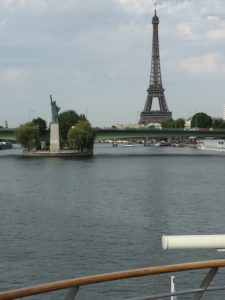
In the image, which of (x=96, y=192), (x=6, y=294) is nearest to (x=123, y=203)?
(x=96, y=192)

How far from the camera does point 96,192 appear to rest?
24.9m

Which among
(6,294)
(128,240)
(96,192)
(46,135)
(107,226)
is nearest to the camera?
(6,294)

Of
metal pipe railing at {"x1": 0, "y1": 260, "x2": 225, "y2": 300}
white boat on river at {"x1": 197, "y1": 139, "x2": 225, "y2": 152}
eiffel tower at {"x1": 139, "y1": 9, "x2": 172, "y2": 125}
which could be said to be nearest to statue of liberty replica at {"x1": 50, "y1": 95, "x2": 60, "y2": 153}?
white boat on river at {"x1": 197, "y1": 139, "x2": 225, "y2": 152}

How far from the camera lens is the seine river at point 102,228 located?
395 inches

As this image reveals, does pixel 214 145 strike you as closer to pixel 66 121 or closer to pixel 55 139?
pixel 66 121

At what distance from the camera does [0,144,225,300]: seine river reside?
32.9 ft

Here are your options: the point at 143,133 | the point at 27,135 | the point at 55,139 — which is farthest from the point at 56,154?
the point at 143,133

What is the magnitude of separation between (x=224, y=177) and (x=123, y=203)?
1395 cm

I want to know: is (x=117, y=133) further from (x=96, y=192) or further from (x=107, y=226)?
(x=107, y=226)

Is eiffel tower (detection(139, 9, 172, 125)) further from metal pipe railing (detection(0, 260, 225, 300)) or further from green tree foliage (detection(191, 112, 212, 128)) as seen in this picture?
metal pipe railing (detection(0, 260, 225, 300))

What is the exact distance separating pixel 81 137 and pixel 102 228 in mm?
45194

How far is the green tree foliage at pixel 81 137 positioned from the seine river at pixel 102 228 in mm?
30027

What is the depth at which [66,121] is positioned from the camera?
7225 cm

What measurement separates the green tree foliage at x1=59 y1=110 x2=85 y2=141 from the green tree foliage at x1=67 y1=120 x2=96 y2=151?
8976mm
